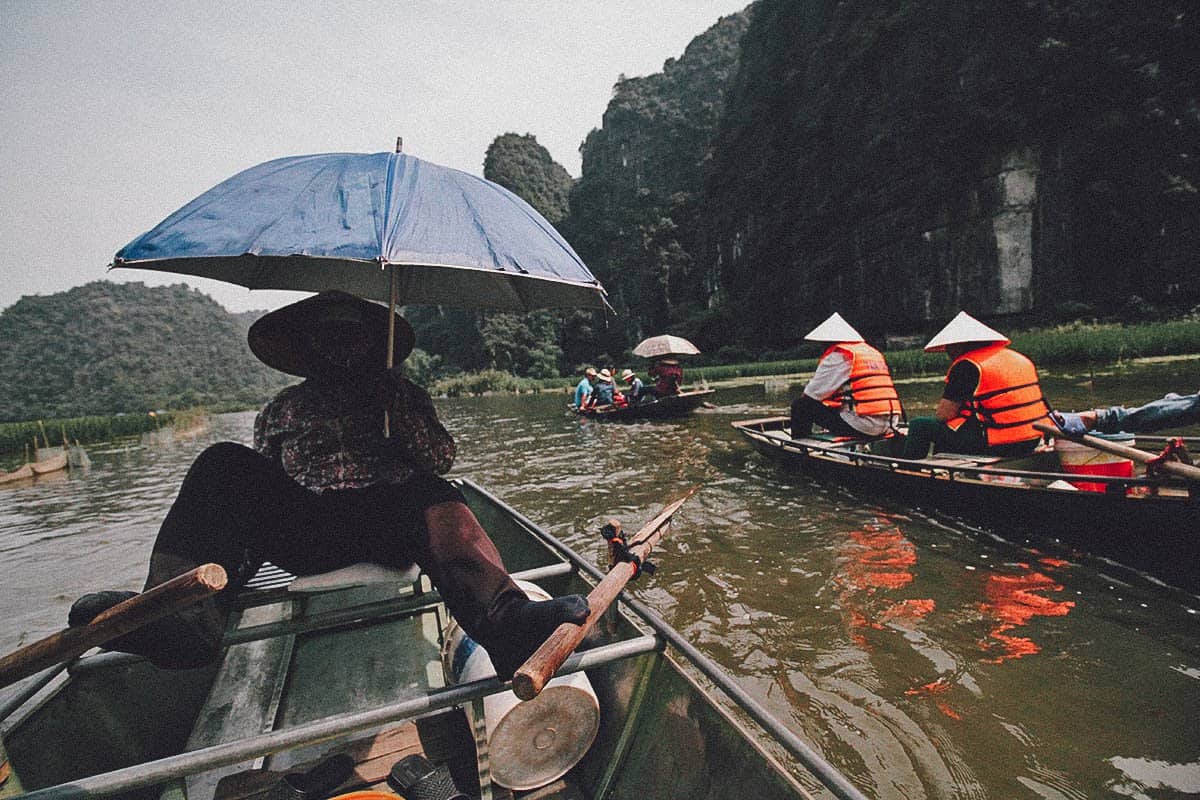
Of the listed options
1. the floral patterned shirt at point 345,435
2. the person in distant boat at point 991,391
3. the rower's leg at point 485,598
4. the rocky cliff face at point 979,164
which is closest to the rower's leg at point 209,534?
the floral patterned shirt at point 345,435

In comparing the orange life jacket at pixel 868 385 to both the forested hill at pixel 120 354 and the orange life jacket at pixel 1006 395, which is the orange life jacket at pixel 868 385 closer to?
the orange life jacket at pixel 1006 395

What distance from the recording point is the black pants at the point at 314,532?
1.73 m

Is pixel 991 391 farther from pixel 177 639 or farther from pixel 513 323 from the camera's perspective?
pixel 513 323

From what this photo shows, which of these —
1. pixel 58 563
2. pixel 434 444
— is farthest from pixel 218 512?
pixel 58 563

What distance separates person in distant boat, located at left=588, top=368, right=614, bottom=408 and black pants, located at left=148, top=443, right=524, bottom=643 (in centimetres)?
1366

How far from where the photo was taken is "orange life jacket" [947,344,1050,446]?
4727 mm

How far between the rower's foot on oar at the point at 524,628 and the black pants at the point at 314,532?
5 centimetres

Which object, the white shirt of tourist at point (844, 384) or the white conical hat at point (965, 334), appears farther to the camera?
the white shirt of tourist at point (844, 384)

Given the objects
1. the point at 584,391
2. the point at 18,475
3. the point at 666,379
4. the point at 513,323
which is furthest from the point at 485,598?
the point at 513,323

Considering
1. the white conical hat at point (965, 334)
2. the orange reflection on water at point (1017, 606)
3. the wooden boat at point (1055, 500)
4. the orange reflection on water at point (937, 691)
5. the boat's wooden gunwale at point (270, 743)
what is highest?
the white conical hat at point (965, 334)

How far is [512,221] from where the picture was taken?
2207 mm

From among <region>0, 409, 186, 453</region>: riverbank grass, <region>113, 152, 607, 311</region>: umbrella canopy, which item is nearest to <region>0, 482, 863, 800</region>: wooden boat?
<region>113, 152, 607, 311</region>: umbrella canopy

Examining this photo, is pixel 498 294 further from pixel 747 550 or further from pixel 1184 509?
pixel 1184 509

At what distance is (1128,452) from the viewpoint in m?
3.71
